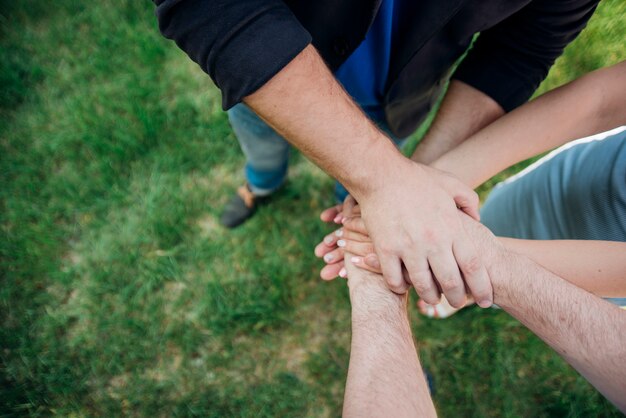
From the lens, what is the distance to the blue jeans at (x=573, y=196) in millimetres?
1510

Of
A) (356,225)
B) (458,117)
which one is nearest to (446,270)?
(356,225)

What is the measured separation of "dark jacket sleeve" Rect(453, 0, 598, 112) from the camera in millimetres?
1367

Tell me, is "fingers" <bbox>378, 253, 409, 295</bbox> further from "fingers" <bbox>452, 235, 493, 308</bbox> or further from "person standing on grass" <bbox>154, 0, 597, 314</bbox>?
"fingers" <bbox>452, 235, 493, 308</bbox>

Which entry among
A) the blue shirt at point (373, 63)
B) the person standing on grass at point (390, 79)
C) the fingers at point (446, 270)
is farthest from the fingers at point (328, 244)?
the blue shirt at point (373, 63)

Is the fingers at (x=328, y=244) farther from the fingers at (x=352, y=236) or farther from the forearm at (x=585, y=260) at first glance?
the forearm at (x=585, y=260)

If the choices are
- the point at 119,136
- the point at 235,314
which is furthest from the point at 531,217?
the point at 119,136

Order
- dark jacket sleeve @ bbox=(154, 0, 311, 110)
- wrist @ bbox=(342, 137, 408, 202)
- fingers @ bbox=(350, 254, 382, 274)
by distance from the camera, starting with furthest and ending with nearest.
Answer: fingers @ bbox=(350, 254, 382, 274) < wrist @ bbox=(342, 137, 408, 202) < dark jacket sleeve @ bbox=(154, 0, 311, 110)

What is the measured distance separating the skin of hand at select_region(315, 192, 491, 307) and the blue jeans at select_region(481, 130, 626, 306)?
652mm

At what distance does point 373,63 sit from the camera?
4.94ft

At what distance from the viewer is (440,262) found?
4.11 ft

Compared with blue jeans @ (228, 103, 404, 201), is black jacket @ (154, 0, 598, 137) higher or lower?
higher

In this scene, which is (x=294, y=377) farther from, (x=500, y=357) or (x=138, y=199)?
(x=138, y=199)

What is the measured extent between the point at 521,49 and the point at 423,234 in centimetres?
88

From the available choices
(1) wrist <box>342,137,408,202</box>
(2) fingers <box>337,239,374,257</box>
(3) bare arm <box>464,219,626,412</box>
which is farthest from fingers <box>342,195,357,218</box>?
(3) bare arm <box>464,219,626,412</box>
